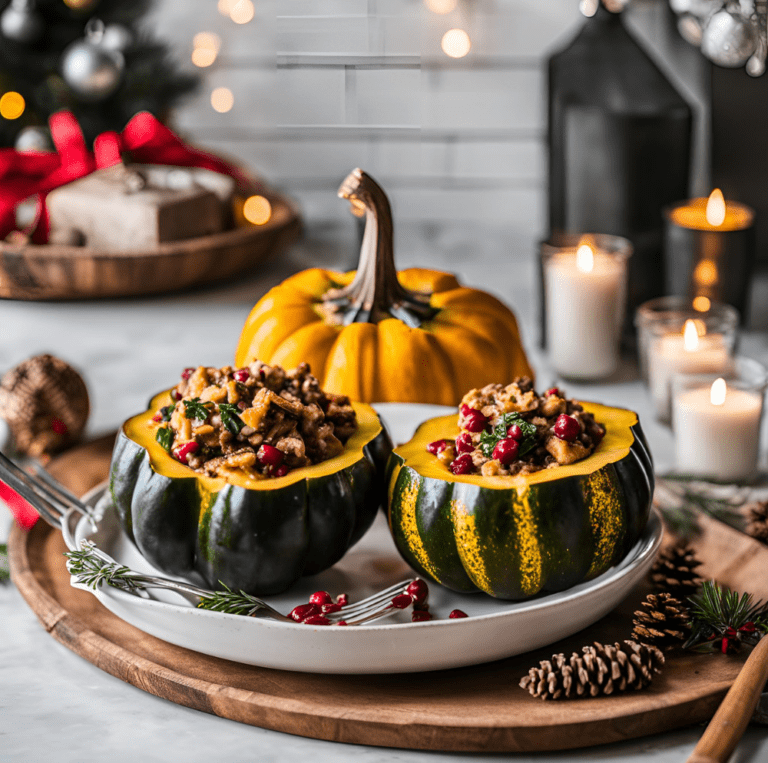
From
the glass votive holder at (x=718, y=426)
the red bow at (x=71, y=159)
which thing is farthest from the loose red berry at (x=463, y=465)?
the red bow at (x=71, y=159)

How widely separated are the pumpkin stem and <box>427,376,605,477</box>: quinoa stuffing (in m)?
0.29

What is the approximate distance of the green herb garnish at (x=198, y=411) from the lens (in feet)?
2.75

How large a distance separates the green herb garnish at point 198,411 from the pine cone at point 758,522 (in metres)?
0.55

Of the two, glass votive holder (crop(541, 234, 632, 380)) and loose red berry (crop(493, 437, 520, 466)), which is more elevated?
loose red berry (crop(493, 437, 520, 466))

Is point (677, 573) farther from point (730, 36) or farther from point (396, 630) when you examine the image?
point (730, 36)

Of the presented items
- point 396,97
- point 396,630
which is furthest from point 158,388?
point 396,97

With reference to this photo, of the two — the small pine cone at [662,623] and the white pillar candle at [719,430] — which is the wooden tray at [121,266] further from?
the small pine cone at [662,623]

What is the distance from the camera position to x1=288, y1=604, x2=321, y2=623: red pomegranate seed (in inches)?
30.7

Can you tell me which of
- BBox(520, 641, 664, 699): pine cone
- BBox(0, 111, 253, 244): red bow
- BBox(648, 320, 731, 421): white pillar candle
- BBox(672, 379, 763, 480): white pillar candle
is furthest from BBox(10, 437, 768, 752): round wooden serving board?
BBox(0, 111, 253, 244): red bow

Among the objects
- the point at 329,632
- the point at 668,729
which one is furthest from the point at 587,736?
the point at 329,632

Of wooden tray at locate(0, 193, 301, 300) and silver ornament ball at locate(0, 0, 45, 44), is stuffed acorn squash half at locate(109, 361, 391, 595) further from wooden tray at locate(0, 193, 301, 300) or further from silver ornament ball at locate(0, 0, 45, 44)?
silver ornament ball at locate(0, 0, 45, 44)

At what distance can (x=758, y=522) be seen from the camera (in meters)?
0.98

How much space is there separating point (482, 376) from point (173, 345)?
0.71 m

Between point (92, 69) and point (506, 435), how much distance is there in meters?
1.37
